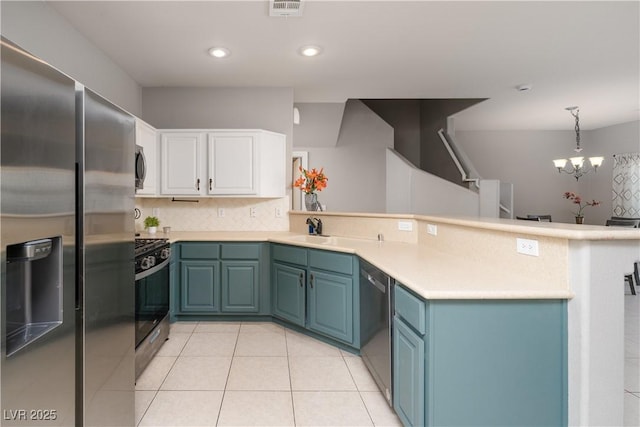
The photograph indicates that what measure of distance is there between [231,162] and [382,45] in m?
1.92

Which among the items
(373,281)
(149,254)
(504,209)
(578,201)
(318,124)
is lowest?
Answer: (373,281)

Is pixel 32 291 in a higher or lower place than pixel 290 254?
higher

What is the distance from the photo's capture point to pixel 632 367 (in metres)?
2.51

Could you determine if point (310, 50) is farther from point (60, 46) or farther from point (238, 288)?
point (238, 288)

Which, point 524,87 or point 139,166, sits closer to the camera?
point 139,166

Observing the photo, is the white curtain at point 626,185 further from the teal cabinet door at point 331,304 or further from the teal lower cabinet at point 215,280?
the teal lower cabinet at point 215,280

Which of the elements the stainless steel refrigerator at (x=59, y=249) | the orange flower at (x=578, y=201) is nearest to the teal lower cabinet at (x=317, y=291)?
the stainless steel refrigerator at (x=59, y=249)

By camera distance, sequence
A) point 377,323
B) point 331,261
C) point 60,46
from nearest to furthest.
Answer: point 377,323, point 60,46, point 331,261

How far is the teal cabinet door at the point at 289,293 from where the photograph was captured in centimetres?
305

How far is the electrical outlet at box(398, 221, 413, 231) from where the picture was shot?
301 centimetres

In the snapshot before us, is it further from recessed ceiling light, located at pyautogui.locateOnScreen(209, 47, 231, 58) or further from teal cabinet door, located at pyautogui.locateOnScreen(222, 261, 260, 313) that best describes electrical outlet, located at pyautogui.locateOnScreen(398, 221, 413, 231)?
recessed ceiling light, located at pyautogui.locateOnScreen(209, 47, 231, 58)

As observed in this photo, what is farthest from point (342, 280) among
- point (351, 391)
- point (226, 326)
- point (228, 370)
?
point (226, 326)

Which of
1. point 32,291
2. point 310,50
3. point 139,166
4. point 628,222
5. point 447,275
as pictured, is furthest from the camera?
point 628,222

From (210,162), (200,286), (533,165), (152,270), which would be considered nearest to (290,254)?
(200,286)
